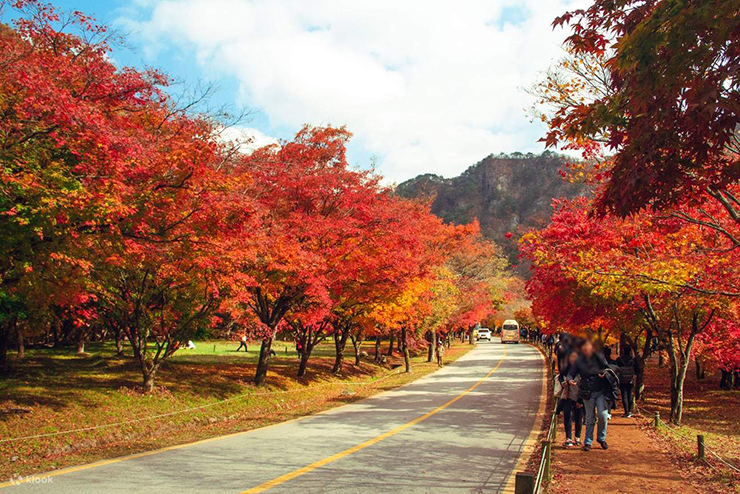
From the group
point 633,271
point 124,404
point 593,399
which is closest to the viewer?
point 593,399

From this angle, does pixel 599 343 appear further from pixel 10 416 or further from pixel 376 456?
pixel 10 416

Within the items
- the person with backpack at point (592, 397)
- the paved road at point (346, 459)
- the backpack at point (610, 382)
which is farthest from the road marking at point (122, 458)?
the backpack at point (610, 382)

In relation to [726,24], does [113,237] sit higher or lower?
A: lower

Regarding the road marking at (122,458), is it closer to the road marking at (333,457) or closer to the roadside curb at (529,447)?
the road marking at (333,457)

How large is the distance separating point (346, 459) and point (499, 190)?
144664 millimetres

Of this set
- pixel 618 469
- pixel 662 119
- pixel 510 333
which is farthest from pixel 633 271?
pixel 510 333

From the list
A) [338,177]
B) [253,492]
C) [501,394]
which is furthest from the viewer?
[501,394]

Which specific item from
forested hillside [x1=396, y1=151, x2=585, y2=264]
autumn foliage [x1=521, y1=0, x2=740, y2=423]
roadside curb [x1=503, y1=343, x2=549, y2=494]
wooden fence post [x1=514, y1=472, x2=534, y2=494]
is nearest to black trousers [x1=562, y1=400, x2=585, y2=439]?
roadside curb [x1=503, y1=343, x2=549, y2=494]

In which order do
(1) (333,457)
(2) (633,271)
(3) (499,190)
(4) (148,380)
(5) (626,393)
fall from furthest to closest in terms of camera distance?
1. (3) (499,190)
2. (4) (148,380)
3. (5) (626,393)
4. (2) (633,271)
5. (1) (333,457)

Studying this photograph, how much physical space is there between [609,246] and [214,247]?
10035 mm

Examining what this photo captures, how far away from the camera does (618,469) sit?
820 cm

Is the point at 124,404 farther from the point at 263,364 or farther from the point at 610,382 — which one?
the point at 610,382

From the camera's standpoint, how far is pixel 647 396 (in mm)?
22125

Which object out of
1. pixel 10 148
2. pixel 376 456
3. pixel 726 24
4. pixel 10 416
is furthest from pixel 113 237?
pixel 726 24
